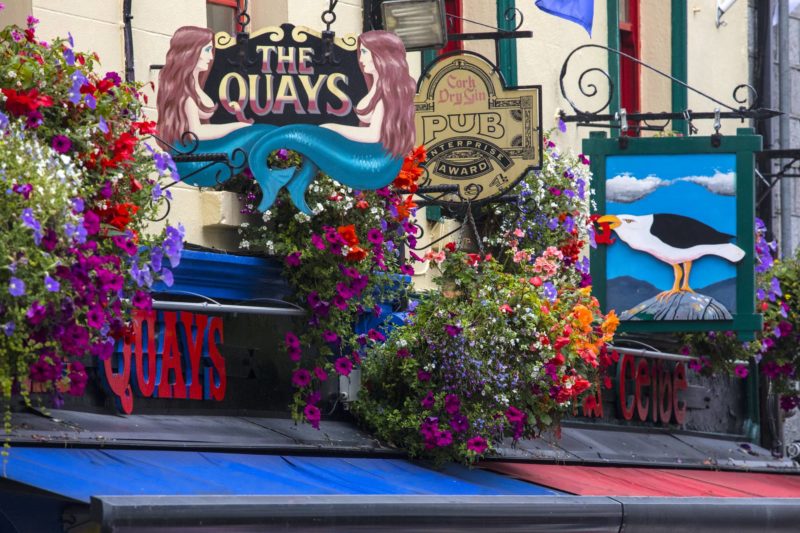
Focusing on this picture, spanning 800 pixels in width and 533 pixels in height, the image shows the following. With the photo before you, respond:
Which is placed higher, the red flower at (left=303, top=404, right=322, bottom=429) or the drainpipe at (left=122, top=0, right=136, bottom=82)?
the drainpipe at (left=122, top=0, right=136, bottom=82)

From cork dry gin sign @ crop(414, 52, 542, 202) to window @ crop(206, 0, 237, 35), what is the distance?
131 cm

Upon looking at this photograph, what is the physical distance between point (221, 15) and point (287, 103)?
1440 mm

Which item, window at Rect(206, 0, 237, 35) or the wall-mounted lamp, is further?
the wall-mounted lamp

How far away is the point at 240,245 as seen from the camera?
34.5ft

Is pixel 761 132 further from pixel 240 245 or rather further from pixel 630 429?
pixel 240 245

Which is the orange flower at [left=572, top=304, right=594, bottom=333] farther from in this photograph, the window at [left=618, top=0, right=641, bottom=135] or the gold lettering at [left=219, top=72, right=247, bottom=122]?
the window at [left=618, top=0, right=641, bottom=135]

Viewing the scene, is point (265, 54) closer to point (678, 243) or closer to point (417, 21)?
point (417, 21)

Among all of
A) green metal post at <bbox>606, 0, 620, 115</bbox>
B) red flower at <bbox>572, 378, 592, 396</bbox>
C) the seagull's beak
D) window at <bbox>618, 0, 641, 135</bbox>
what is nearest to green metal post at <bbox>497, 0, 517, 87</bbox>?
the seagull's beak

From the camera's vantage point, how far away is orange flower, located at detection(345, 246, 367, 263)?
10.3 meters

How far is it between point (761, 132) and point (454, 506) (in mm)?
8292

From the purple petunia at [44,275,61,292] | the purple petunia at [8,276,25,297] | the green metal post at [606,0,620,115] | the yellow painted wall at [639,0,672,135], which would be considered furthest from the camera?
the yellow painted wall at [639,0,672,135]

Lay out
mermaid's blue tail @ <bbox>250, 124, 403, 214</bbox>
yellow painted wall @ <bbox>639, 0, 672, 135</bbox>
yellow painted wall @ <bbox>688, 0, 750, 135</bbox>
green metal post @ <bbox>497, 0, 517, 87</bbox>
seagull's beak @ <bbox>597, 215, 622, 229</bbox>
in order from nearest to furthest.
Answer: mermaid's blue tail @ <bbox>250, 124, 403, 214</bbox> → seagull's beak @ <bbox>597, 215, 622, 229</bbox> → green metal post @ <bbox>497, 0, 517, 87</bbox> → yellow painted wall @ <bbox>639, 0, 672, 135</bbox> → yellow painted wall @ <bbox>688, 0, 750, 135</bbox>

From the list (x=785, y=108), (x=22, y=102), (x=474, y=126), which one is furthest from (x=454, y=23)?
(x=22, y=102)

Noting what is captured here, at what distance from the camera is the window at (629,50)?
1527 centimetres
